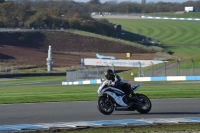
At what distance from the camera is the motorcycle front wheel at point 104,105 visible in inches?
696

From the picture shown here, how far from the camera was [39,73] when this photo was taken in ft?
226

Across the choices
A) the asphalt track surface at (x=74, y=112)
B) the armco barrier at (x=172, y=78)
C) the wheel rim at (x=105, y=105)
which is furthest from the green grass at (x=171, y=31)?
the wheel rim at (x=105, y=105)

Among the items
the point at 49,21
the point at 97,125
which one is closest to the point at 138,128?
the point at 97,125

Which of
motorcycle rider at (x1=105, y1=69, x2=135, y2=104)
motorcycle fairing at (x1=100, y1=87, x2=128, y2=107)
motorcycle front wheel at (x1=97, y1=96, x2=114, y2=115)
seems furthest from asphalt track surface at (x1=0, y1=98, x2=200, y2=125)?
motorcycle rider at (x1=105, y1=69, x2=135, y2=104)

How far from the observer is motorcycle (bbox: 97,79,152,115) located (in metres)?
17.7

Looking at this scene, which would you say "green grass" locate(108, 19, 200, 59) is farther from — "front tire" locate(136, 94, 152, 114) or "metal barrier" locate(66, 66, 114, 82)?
"front tire" locate(136, 94, 152, 114)

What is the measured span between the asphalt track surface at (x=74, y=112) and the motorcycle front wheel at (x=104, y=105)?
0.46 feet

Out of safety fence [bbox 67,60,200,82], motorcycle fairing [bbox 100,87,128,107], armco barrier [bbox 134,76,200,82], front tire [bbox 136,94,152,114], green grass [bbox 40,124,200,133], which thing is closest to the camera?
green grass [bbox 40,124,200,133]

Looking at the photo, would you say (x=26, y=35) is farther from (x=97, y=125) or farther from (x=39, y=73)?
(x=97, y=125)

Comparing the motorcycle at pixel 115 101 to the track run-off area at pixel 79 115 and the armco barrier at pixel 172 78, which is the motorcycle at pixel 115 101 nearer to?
the track run-off area at pixel 79 115

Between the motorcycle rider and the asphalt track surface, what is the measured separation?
612 mm

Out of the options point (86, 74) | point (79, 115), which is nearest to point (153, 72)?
point (86, 74)

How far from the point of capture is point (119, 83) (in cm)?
1786

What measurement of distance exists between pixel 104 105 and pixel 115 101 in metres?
0.36
